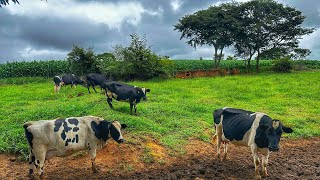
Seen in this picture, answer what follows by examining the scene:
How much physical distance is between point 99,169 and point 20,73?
3730 centimetres

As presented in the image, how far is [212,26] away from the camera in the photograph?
51875mm

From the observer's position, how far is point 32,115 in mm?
15477

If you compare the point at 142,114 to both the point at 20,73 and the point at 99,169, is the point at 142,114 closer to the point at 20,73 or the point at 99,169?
the point at 99,169

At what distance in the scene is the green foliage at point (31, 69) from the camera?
4375cm

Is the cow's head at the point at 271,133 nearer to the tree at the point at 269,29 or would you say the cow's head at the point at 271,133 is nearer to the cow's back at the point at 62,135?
the cow's back at the point at 62,135

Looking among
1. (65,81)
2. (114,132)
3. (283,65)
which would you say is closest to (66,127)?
(114,132)

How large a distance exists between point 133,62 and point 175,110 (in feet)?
62.9

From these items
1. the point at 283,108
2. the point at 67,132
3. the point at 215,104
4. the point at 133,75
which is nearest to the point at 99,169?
the point at 67,132

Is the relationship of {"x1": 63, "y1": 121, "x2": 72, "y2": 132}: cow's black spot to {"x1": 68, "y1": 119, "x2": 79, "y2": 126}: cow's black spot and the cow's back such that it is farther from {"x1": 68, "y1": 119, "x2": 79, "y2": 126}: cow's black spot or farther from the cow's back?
{"x1": 68, "y1": 119, "x2": 79, "y2": 126}: cow's black spot

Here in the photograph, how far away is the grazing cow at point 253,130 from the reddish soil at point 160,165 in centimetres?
86

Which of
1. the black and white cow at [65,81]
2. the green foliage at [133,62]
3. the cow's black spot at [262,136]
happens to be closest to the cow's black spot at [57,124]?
the cow's black spot at [262,136]

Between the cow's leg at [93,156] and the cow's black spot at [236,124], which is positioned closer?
the cow's leg at [93,156]

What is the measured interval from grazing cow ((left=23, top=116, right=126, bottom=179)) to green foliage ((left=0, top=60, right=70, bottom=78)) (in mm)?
35843

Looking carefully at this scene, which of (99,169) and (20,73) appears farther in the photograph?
(20,73)
